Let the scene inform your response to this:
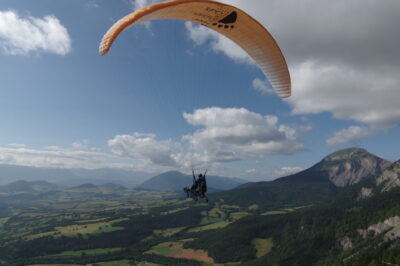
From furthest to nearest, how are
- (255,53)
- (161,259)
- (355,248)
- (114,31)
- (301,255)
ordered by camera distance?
1. (161,259)
2. (301,255)
3. (355,248)
4. (255,53)
5. (114,31)

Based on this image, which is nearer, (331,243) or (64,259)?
(331,243)

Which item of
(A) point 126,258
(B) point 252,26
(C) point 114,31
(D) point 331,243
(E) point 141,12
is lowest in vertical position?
(A) point 126,258

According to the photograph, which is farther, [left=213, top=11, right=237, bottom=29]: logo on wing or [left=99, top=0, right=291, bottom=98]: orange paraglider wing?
[left=213, top=11, right=237, bottom=29]: logo on wing

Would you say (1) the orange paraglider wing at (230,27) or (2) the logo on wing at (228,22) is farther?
(2) the logo on wing at (228,22)

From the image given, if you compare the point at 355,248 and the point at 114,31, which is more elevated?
the point at 114,31

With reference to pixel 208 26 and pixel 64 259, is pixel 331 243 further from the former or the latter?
pixel 208 26

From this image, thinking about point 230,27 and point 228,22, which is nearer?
point 228,22

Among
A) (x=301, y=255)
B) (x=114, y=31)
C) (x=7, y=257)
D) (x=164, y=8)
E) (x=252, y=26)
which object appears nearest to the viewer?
(x=114, y=31)

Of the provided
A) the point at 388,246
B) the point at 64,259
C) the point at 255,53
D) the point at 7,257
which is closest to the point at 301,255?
the point at 388,246
